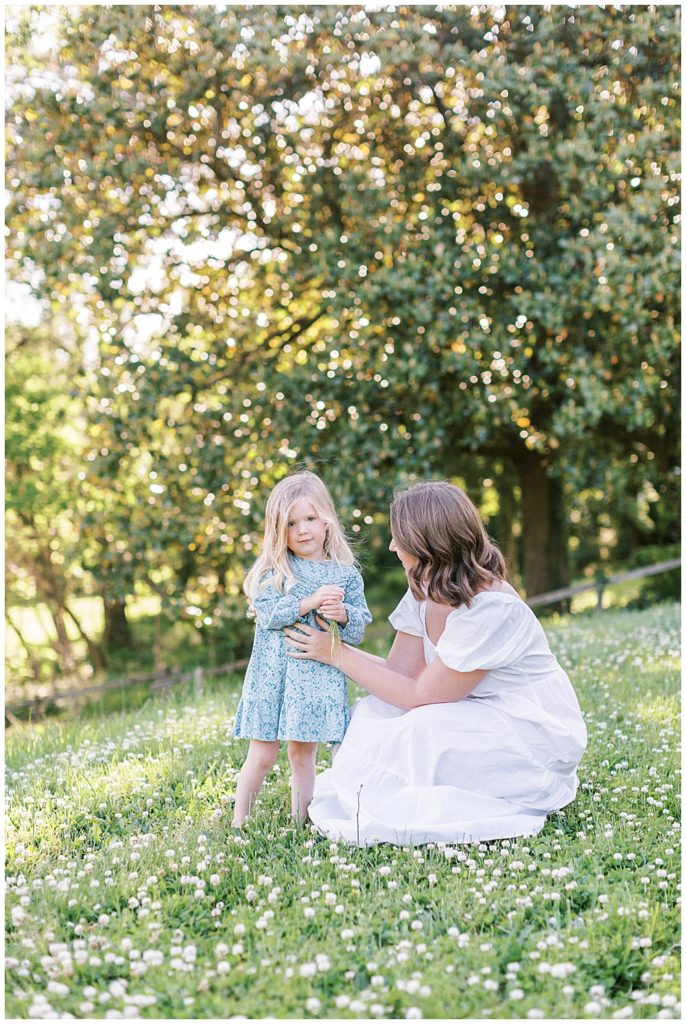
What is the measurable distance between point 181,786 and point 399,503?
226 centimetres

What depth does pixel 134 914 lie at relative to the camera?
371 cm

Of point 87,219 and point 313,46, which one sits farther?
point 87,219

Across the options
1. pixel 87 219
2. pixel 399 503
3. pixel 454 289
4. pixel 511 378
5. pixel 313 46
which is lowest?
pixel 399 503

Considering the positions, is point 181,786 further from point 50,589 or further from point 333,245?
point 50,589

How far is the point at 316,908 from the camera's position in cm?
365

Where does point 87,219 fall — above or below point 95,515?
above

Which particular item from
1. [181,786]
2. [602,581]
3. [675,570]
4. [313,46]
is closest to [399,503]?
[181,786]

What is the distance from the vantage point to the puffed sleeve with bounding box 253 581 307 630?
15.3 feet

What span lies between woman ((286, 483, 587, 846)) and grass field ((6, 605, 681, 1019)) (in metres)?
0.17

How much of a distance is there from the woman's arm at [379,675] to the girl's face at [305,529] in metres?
0.43

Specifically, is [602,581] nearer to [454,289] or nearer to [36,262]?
[454,289]

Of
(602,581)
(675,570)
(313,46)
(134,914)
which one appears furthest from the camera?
(675,570)

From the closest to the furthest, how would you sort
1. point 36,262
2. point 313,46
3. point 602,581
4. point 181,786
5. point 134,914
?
1. point 134,914
2. point 181,786
3. point 313,46
4. point 36,262
5. point 602,581

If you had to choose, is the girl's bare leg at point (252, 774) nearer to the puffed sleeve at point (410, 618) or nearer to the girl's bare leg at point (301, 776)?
the girl's bare leg at point (301, 776)
